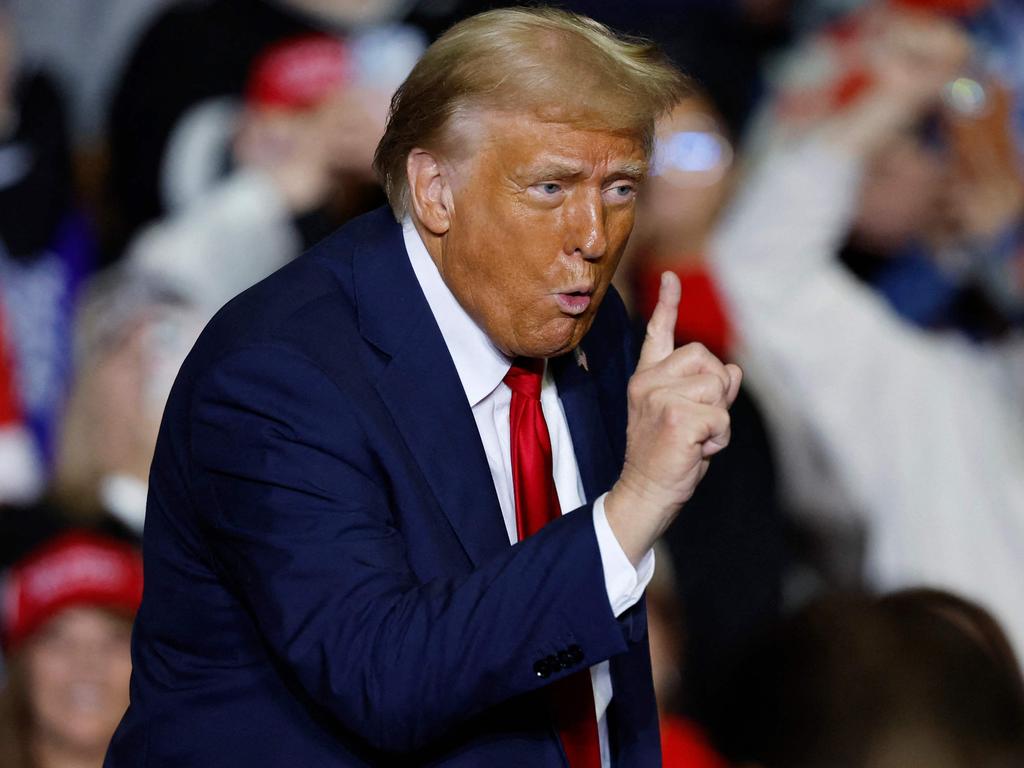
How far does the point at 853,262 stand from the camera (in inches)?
180

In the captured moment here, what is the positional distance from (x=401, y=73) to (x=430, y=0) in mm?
604

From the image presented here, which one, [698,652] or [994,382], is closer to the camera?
[698,652]

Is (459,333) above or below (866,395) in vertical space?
above

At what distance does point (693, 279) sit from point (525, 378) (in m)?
2.07

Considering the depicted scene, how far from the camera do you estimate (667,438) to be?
64.7 inches

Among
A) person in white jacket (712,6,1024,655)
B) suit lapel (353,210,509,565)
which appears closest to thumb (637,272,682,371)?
suit lapel (353,210,509,565)

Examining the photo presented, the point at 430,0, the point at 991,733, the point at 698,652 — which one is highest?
the point at 430,0

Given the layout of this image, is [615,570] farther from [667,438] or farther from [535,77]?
[535,77]

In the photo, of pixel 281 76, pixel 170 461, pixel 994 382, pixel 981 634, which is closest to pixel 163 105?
pixel 281 76

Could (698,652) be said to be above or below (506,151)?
below

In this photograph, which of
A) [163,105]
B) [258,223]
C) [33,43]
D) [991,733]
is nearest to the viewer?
[991,733]

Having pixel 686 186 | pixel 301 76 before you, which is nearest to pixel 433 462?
pixel 686 186

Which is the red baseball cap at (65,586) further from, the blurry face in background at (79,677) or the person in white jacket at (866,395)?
the person in white jacket at (866,395)

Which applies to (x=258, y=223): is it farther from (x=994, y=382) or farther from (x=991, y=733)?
(x=991, y=733)
